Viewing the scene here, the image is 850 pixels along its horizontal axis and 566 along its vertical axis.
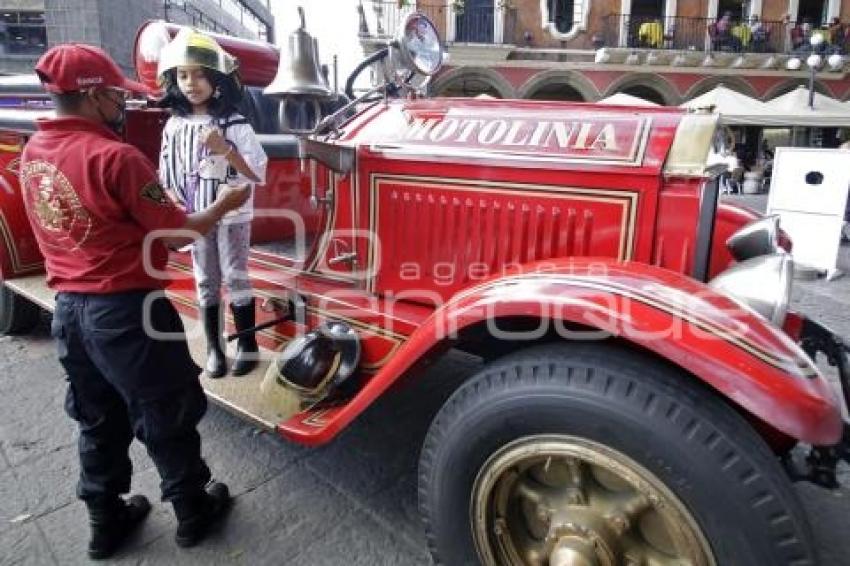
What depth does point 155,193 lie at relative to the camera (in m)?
1.92

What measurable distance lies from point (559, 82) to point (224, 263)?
2158cm

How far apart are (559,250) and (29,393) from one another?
3225mm

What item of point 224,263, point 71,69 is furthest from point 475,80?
point 71,69

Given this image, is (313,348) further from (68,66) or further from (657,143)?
(657,143)

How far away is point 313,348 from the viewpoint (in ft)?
7.70

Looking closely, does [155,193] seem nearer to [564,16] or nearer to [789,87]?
[564,16]

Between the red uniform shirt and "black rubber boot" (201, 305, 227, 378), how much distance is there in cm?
77

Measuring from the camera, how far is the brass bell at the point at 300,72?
7.16 ft

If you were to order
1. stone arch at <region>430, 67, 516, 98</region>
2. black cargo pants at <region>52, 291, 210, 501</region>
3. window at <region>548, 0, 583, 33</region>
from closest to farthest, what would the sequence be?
black cargo pants at <region>52, 291, 210, 501</region>
stone arch at <region>430, 67, 516, 98</region>
window at <region>548, 0, 583, 33</region>

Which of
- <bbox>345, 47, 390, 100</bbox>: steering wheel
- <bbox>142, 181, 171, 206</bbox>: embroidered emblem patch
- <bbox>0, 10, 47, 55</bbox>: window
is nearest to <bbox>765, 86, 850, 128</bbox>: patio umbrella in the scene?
<bbox>345, 47, 390, 100</bbox>: steering wheel

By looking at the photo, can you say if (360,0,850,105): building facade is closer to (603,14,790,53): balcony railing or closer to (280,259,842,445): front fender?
(603,14,790,53): balcony railing

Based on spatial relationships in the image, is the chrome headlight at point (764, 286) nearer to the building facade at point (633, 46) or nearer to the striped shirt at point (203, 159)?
the striped shirt at point (203, 159)

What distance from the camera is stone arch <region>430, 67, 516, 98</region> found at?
21234 mm

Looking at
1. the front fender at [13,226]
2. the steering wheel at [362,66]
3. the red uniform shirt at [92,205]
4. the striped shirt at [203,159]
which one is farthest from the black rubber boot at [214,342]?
the front fender at [13,226]
